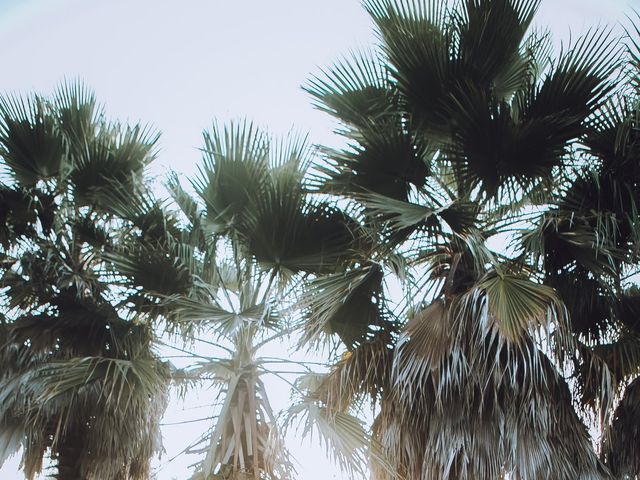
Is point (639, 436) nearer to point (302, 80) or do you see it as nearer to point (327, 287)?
point (327, 287)

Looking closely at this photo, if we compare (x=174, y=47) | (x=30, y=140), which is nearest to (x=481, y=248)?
(x=30, y=140)

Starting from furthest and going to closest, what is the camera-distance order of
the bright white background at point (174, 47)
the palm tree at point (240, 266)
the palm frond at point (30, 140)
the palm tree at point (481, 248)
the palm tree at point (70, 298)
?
the bright white background at point (174, 47), the palm frond at point (30, 140), the palm tree at point (70, 298), the palm tree at point (240, 266), the palm tree at point (481, 248)

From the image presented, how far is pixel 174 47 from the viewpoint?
8.46m

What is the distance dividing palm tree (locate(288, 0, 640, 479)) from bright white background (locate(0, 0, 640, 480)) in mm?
1664

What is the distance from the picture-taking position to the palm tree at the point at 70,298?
449 cm

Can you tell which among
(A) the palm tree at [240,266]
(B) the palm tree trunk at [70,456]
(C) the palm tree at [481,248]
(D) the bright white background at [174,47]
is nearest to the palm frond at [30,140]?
(D) the bright white background at [174,47]

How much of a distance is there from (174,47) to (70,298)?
4650mm

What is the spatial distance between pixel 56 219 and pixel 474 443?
3171 mm

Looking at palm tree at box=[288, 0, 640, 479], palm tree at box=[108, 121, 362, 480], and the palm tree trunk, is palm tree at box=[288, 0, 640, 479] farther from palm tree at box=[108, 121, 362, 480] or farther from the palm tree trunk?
the palm tree trunk

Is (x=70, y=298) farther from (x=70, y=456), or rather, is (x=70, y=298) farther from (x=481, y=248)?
(x=481, y=248)

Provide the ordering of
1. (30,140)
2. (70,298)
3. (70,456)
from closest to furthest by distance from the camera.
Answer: (70,456)
(70,298)
(30,140)

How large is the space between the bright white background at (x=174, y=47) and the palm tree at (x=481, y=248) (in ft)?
5.46

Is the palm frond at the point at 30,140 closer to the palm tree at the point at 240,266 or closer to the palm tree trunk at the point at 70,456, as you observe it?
the palm tree at the point at 240,266

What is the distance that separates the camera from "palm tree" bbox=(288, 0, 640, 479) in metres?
3.60
